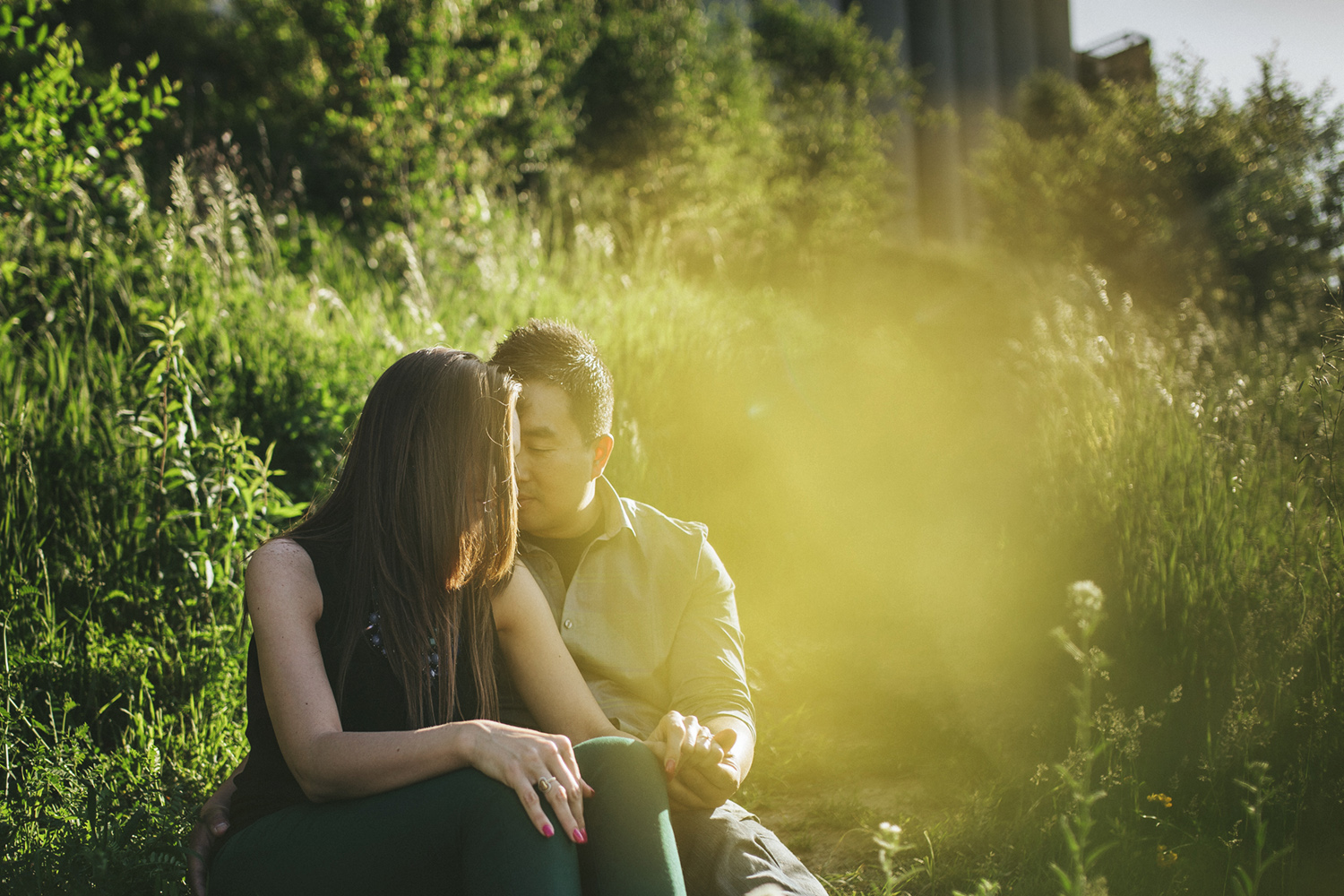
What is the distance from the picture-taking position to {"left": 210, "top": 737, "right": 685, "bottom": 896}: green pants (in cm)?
135

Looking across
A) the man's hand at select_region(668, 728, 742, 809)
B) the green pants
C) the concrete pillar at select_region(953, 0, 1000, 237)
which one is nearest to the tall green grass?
the green pants

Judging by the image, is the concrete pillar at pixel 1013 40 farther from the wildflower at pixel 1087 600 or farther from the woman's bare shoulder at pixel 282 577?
the woman's bare shoulder at pixel 282 577

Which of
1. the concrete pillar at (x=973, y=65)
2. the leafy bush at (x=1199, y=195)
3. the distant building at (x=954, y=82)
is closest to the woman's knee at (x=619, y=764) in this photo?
the leafy bush at (x=1199, y=195)

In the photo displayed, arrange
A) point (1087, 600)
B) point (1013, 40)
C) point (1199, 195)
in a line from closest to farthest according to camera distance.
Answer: point (1087, 600) → point (1199, 195) → point (1013, 40)

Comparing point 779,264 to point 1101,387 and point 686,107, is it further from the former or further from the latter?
point 1101,387

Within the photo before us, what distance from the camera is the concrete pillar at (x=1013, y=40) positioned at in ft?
73.4

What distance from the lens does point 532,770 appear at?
4.64ft

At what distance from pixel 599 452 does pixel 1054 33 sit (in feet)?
86.2

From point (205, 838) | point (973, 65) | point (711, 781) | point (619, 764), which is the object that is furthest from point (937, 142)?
point (205, 838)

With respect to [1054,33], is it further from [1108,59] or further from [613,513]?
[613,513]

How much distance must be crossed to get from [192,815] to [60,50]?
3.00 metres

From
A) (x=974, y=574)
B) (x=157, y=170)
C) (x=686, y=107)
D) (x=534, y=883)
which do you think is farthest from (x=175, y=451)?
(x=686, y=107)

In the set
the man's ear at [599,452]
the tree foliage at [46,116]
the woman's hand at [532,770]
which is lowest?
the woman's hand at [532,770]

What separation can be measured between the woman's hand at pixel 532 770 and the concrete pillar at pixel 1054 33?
2635cm
